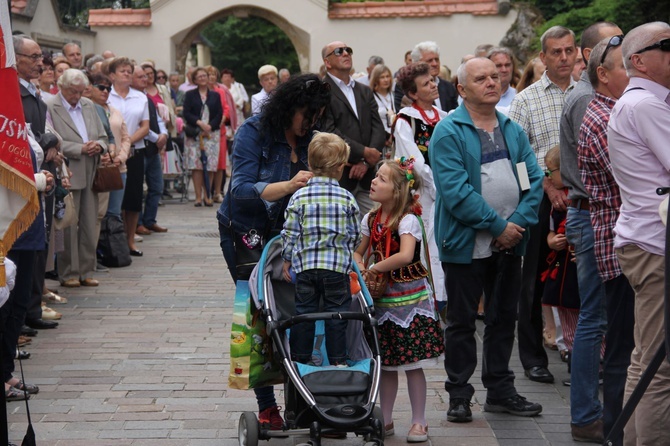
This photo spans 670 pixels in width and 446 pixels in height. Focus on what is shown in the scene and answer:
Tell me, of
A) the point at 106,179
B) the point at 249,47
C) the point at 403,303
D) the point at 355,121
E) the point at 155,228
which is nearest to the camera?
the point at 403,303

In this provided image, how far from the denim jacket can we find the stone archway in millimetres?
19483

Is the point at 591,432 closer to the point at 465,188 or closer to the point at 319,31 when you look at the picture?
the point at 465,188

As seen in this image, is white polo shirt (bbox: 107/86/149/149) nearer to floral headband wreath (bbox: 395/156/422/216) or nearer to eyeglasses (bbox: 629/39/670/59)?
floral headband wreath (bbox: 395/156/422/216)

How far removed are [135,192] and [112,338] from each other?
463cm

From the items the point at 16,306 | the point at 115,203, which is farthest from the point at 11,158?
the point at 115,203

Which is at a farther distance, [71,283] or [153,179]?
[153,179]

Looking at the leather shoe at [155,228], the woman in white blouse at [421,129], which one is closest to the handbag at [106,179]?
the leather shoe at [155,228]

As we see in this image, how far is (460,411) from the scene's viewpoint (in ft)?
20.8

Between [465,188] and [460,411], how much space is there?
127cm

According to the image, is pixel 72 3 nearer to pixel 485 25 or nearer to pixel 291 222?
pixel 485 25

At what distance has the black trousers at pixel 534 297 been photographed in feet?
24.2

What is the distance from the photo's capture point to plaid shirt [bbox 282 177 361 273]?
5.41 m

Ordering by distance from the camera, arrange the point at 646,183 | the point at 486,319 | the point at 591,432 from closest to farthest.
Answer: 1. the point at 646,183
2. the point at 591,432
3. the point at 486,319

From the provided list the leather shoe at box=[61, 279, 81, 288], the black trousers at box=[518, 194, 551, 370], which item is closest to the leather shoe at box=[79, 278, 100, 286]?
the leather shoe at box=[61, 279, 81, 288]
